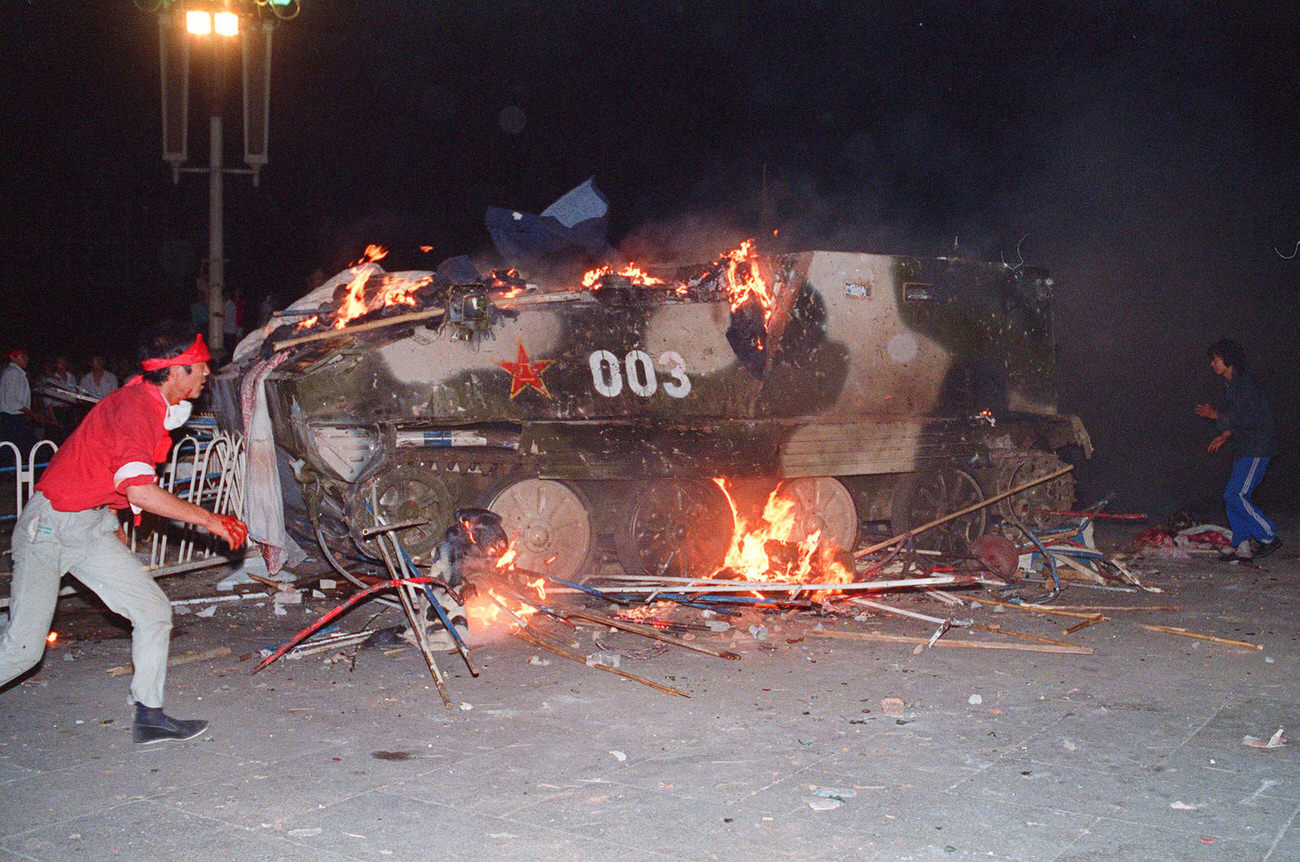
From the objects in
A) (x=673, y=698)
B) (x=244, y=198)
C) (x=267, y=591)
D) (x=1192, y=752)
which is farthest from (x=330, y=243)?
(x=1192, y=752)

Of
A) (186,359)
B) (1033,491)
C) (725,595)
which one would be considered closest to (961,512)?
(1033,491)

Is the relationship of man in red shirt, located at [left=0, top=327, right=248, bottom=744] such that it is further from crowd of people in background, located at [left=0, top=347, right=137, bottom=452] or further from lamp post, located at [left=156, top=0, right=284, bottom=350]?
lamp post, located at [left=156, top=0, right=284, bottom=350]

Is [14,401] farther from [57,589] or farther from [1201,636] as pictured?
[1201,636]

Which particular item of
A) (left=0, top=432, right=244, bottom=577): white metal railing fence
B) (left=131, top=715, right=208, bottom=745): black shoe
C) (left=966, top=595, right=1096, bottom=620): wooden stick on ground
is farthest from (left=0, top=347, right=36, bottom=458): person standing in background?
(left=966, top=595, right=1096, bottom=620): wooden stick on ground

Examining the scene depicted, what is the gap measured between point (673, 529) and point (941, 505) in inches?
108

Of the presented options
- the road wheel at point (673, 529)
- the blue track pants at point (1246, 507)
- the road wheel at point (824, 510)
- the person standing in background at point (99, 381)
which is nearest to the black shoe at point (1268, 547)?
the blue track pants at point (1246, 507)

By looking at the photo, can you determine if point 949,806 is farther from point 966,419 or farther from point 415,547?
point 966,419

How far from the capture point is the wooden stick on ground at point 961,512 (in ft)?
28.7

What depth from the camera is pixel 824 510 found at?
956cm

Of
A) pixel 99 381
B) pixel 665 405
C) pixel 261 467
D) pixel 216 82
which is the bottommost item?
pixel 261 467

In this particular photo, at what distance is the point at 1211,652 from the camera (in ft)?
A: 21.9

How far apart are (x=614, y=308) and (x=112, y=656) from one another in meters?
3.98

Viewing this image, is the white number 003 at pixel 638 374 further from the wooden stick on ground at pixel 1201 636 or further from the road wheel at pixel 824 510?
the wooden stick on ground at pixel 1201 636

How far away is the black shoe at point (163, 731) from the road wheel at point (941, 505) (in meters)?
6.57
